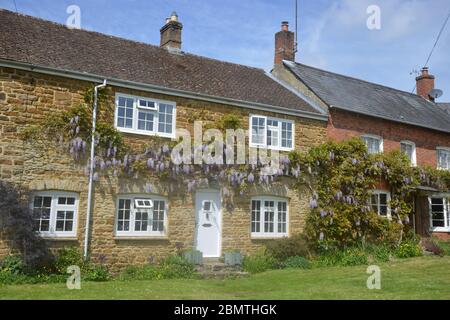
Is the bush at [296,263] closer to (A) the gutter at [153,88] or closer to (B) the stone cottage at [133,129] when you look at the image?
(B) the stone cottage at [133,129]

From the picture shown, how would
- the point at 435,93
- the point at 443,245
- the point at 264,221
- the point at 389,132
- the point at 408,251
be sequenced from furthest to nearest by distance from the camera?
the point at 435,93 < the point at 389,132 < the point at 443,245 < the point at 408,251 < the point at 264,221

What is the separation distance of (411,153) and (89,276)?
15554mm

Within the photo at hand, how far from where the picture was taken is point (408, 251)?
56.5 feet

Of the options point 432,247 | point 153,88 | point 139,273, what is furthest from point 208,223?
point 432,247

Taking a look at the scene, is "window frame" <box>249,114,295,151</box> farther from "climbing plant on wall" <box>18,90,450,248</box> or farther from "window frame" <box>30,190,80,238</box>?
"window frame" <box>30,190,80,238</box>

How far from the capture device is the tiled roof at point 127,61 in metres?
13.6

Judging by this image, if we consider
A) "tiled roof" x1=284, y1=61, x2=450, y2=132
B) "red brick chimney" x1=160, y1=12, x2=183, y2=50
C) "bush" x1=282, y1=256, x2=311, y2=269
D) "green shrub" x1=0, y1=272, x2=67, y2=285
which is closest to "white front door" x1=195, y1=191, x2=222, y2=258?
"bush" x1=282, y1=256, x2=311, y2=269

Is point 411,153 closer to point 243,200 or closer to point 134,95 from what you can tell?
point 243,200

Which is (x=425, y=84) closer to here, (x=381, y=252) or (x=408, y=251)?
(x=408, y=251)

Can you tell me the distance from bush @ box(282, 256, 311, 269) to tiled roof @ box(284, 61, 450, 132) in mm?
6454

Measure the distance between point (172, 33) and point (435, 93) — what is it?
54.5 feet

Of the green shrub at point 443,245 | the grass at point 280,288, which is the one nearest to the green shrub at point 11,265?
the grass at point 280,288

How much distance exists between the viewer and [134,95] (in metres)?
14.1

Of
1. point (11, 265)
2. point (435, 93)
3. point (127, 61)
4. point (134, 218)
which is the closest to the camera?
point (11, 265)
